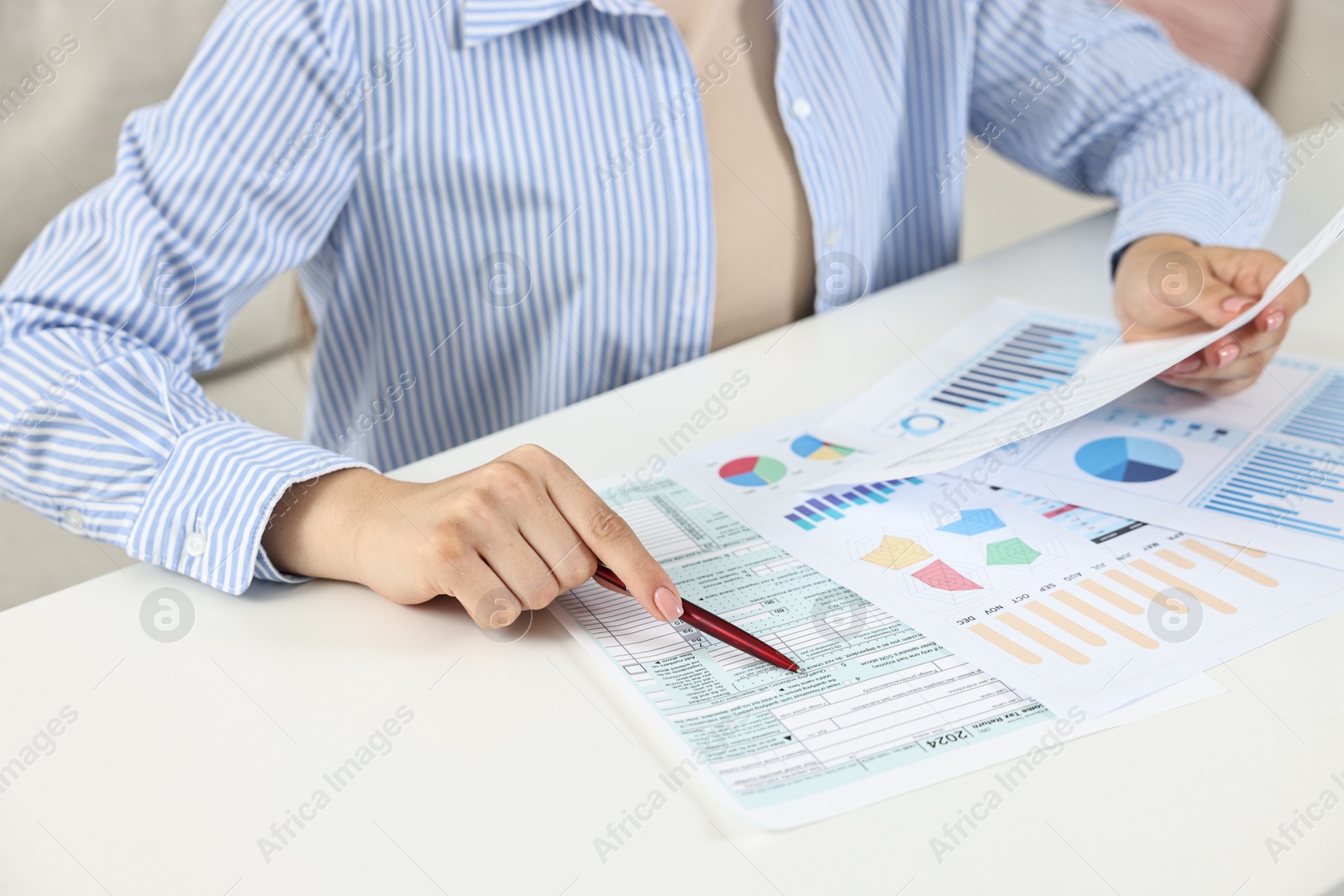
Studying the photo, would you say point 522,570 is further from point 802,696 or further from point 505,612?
point 802,696

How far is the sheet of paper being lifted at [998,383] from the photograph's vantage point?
684 millimetres

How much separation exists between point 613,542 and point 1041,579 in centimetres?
24

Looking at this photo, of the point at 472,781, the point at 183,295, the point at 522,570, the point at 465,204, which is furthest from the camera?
the point at 465,204

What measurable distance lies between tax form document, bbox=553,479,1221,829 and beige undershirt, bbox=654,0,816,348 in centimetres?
47

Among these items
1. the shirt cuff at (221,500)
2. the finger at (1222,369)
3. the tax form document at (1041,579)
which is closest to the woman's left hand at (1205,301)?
the finger at (1222,369)

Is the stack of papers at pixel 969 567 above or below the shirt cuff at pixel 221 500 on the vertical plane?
below

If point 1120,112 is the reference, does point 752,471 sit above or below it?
below

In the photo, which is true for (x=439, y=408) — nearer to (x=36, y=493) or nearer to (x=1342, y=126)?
(x=36, y=493)

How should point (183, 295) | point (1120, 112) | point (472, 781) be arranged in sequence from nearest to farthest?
point (472, 781) → point (183, 295) → point (1120, 112)

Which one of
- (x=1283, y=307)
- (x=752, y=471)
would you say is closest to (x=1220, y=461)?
(x=1283, y=307)

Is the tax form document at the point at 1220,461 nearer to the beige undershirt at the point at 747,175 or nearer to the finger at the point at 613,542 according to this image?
the finger at the point at 613,542

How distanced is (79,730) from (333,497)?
0.64ft

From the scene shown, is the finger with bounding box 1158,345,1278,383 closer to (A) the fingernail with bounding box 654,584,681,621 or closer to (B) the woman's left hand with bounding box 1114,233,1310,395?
(B) the woman's left hand with bounding box 1114,233,1310,395

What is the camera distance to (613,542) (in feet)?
1.95
